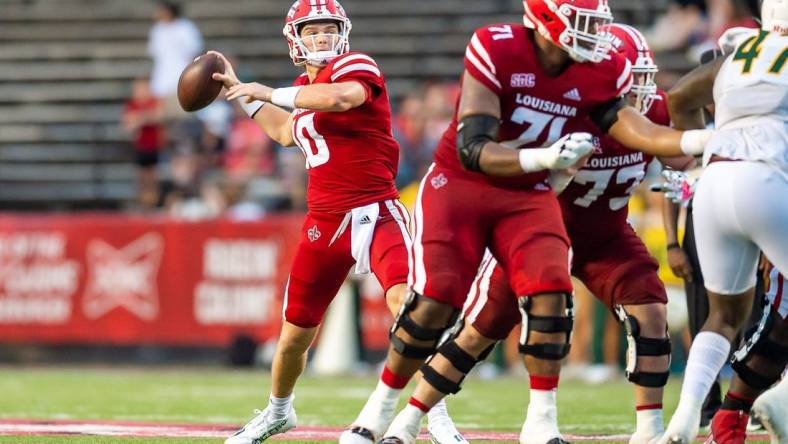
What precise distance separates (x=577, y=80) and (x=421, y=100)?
348 inches

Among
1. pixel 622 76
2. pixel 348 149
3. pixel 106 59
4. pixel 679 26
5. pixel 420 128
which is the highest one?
pixel 622 76

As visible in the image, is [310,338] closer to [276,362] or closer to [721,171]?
[276,362]

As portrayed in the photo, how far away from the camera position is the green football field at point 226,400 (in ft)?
25.5

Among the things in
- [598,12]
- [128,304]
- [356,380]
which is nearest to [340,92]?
[598,12]

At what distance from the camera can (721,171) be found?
5.30 m

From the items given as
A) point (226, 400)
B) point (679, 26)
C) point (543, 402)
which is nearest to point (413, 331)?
point (543, 402)

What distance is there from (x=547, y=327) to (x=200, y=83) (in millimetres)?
2027

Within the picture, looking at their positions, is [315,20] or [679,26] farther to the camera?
[679,26]

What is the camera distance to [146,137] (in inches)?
605

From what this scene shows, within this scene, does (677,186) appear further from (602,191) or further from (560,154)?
(560,154)

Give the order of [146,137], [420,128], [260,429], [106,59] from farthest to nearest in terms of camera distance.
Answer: [106,59] → [146,137] → [420,128] → [260,429]

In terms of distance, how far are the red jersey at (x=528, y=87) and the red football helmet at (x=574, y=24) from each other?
0.30 ft

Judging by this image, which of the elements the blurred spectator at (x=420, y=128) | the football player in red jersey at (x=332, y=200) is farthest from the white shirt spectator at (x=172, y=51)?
the football player in red jersey at (x=332, y=200)

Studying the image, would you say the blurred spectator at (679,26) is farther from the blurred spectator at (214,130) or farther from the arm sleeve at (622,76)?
the arm sleeve at (622,76)
